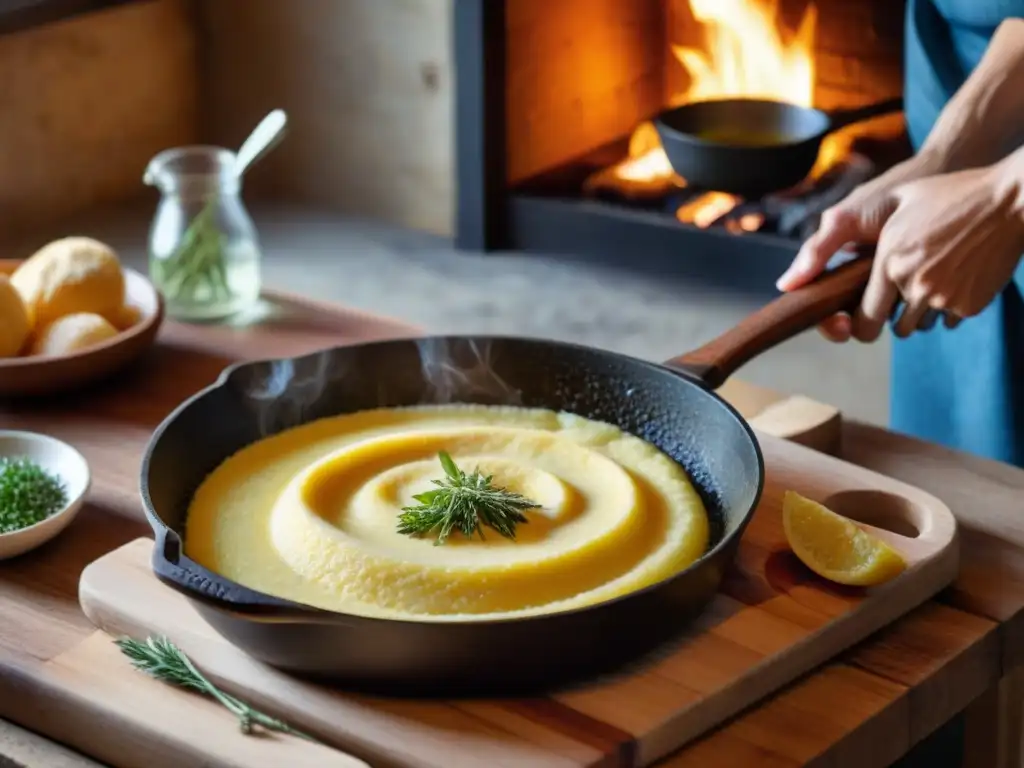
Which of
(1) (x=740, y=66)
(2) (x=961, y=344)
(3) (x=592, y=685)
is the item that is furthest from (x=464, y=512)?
(1) (x=740, y=66)

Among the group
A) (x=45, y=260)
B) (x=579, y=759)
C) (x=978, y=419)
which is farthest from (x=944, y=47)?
(x=579, y=759)

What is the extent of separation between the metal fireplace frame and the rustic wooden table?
1.60 metres

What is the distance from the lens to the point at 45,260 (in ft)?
5.49

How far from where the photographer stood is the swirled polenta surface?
42.4 inches

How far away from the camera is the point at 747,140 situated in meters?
2.92

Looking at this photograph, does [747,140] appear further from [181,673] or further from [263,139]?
[181,673]

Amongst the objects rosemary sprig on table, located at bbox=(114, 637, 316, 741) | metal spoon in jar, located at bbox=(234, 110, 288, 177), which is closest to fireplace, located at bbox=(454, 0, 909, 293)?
Result: metal spoon in jar, located at bbox=(234, 110, 288, 177)

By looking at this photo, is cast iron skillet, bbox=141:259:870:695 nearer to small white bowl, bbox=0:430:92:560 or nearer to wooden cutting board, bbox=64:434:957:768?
wooden cutting board, bbox=64:434:957:768

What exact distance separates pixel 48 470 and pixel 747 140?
187 centimetres

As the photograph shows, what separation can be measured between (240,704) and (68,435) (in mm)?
574

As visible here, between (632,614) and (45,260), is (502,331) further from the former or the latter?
(632,614)

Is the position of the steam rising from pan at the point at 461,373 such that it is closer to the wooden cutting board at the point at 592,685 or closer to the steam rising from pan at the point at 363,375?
the steam rising from pan at the point at 363,375

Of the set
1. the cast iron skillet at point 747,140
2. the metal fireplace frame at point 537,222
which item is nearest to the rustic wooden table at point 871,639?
the cast iron skillet at point 747,140

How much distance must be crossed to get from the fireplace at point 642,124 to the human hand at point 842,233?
1491 millimetres
